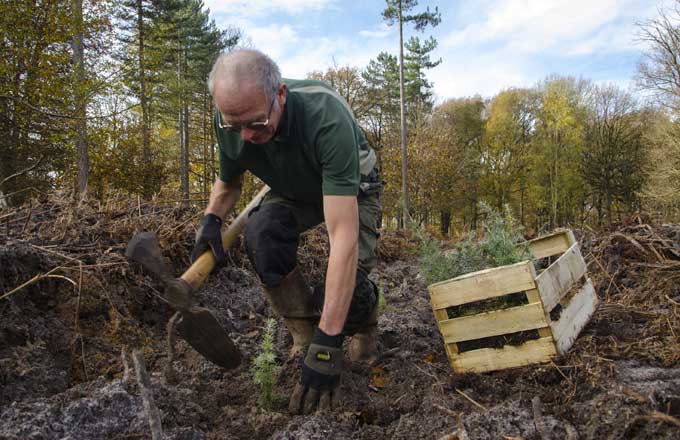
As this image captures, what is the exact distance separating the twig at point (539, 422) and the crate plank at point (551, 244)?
4.94 feet

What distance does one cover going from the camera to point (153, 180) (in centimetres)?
1856

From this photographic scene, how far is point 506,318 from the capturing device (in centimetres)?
232

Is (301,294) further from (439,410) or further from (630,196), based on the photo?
(630,196)

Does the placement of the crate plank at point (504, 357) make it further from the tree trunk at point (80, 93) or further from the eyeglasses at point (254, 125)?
the tree trunk at point (80, 93)

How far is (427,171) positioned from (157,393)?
26.3 meters

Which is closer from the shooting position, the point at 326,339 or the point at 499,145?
the point at 326,339

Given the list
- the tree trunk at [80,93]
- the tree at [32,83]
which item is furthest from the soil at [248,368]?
the tree trunk at [80,93]

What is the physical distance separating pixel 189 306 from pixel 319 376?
0.69m

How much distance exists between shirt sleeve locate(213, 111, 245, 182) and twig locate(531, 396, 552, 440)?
1972 millimetres

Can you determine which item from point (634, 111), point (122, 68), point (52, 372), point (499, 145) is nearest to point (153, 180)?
point (122, 68)

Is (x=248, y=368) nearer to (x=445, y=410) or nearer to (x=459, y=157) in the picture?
(x=445, y=410)

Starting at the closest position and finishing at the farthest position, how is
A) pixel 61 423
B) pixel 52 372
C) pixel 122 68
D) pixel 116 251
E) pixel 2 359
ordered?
pixel 61 423, pixel 2 359, pixel 52 372, pixel 116 251, pixel 122 68

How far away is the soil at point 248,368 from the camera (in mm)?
1806

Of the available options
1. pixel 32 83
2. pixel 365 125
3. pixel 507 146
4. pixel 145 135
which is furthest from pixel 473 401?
pixel 507 146
